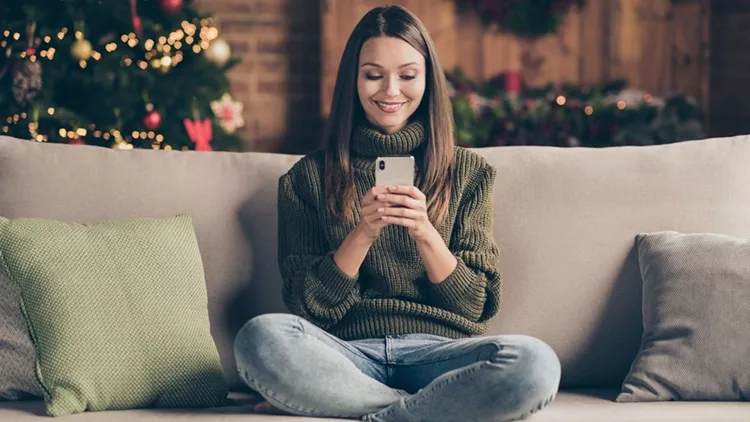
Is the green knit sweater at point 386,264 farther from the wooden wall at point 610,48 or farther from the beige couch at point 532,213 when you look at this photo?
the wooden wall at point 610,48

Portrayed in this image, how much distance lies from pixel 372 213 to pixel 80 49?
6.24ft

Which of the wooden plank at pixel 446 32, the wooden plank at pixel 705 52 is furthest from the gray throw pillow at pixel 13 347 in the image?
the wooden plank at pixel 705 52

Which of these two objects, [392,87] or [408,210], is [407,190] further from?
[392,87]

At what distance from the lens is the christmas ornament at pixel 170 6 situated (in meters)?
3.57

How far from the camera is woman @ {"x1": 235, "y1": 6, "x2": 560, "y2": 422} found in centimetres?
173

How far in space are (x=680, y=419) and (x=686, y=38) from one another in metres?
3.29

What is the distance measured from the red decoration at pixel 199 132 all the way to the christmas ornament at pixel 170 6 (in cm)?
38

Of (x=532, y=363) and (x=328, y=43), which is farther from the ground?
(x=328, y=43)

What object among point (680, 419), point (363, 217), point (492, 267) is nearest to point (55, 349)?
point (363, 217)

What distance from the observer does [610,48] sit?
4672mm

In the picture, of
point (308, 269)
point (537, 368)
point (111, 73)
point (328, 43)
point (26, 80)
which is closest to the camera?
point (537, 368)

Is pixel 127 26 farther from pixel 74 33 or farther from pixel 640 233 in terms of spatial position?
pixel 640 233

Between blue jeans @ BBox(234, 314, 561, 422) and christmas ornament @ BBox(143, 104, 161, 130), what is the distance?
1.82 m

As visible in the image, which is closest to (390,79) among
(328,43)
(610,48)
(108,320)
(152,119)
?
(108,320)
